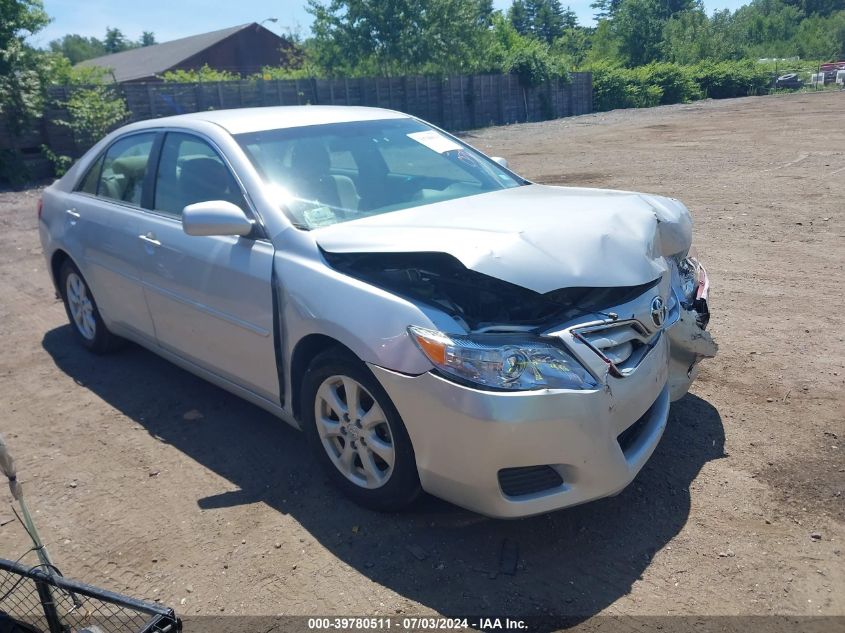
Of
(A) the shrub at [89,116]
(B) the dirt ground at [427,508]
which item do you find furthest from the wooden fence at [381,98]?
(B) the dirt ground at [427,508]

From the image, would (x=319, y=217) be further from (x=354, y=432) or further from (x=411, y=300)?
(x=354, y=432)

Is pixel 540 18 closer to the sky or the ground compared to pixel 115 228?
closer to the sky

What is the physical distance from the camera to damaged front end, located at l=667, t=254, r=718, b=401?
11.7 feet

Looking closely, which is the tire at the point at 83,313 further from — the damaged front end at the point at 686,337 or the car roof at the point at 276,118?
the damaged front end at the point at 686,337

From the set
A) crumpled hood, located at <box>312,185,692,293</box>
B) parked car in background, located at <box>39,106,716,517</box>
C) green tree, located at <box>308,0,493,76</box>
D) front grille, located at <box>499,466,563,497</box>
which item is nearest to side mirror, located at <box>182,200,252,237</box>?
parked car in background, located at <box>39,106,716,517</box>

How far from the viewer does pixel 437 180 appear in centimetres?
435

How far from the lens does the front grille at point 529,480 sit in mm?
2842

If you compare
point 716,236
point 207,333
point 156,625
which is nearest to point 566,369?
point 156,625

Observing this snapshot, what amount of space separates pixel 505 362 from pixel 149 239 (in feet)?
8.46

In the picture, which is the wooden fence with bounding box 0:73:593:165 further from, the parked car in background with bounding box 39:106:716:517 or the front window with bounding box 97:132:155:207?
the parked car in background with bounding box 39:106:716:517

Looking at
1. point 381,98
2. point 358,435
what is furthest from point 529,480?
point 381,98

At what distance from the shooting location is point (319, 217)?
368cm

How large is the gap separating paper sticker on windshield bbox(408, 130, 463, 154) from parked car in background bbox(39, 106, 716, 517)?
0.08 ft

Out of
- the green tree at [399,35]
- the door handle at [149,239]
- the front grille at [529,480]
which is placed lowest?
the front grille at [529,480]
